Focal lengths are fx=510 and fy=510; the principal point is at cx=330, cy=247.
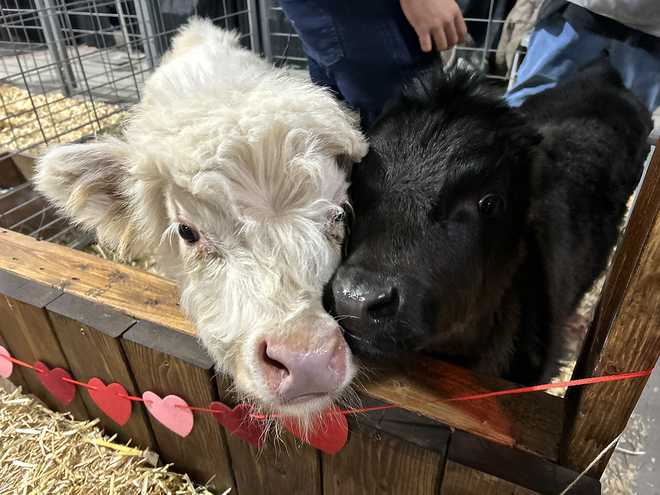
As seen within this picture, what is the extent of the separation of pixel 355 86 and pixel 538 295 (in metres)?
1.02

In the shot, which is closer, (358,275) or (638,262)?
(638,262)

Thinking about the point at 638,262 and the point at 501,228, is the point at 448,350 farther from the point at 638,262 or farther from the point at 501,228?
the point at 638,262

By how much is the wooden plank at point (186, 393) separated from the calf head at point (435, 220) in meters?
0.49

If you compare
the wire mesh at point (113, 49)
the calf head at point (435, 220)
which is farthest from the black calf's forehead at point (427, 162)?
the wire mesh at point (113, 49)

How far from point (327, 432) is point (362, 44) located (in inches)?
52.6

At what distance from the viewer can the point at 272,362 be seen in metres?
1.07

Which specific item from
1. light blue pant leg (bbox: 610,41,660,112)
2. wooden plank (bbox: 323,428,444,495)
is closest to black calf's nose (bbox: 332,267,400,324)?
wooden plank (bbox: 323,428,444,495)

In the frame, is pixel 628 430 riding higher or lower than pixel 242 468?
lower

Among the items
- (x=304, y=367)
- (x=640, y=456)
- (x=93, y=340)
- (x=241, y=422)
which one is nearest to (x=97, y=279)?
(x=93, y=340)

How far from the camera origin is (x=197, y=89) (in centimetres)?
140

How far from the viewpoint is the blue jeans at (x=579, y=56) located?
2.60m

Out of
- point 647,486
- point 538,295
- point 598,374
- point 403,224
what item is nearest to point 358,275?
point 403,224

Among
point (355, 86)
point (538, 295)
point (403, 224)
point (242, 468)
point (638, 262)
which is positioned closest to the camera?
point (638, 262)

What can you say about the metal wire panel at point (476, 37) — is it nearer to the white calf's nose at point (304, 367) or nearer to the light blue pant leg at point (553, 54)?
the light blue pant leg at point (553, 54)
